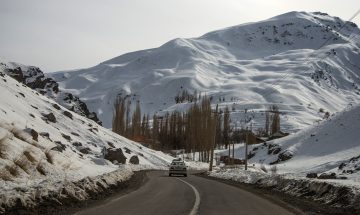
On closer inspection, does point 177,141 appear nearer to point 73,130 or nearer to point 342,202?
point 73,130

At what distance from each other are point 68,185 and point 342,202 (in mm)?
9792

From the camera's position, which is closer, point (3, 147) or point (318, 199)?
point (318, 199)

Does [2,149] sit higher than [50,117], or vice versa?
[2,149]

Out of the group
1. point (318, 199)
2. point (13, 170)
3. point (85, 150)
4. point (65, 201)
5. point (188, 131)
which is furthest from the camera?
point (188, 131)

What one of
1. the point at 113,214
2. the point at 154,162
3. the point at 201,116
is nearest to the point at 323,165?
the point at 154,162

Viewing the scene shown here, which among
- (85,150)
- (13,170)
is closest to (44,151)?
(13,170)

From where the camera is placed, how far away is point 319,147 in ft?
279

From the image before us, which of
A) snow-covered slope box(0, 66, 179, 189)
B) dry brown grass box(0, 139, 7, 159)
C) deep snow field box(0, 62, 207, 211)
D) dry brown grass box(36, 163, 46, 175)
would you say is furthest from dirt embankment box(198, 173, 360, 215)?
dry brown grass box(0, 139, 7, 159)

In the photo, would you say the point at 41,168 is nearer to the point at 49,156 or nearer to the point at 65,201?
the point at 49,156

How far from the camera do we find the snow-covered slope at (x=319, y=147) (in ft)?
232

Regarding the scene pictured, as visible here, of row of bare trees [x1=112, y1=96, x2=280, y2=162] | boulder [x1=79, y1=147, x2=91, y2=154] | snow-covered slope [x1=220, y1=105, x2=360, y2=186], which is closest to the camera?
boulder [x1=79, y1=147, x2=91, y2=154]

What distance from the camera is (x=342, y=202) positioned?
18406 millimetres

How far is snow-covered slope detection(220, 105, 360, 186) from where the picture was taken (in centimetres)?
7075

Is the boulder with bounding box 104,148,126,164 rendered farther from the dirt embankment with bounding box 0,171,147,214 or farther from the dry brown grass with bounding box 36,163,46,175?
the dirt embankment with bounding box 0,171,147,214
